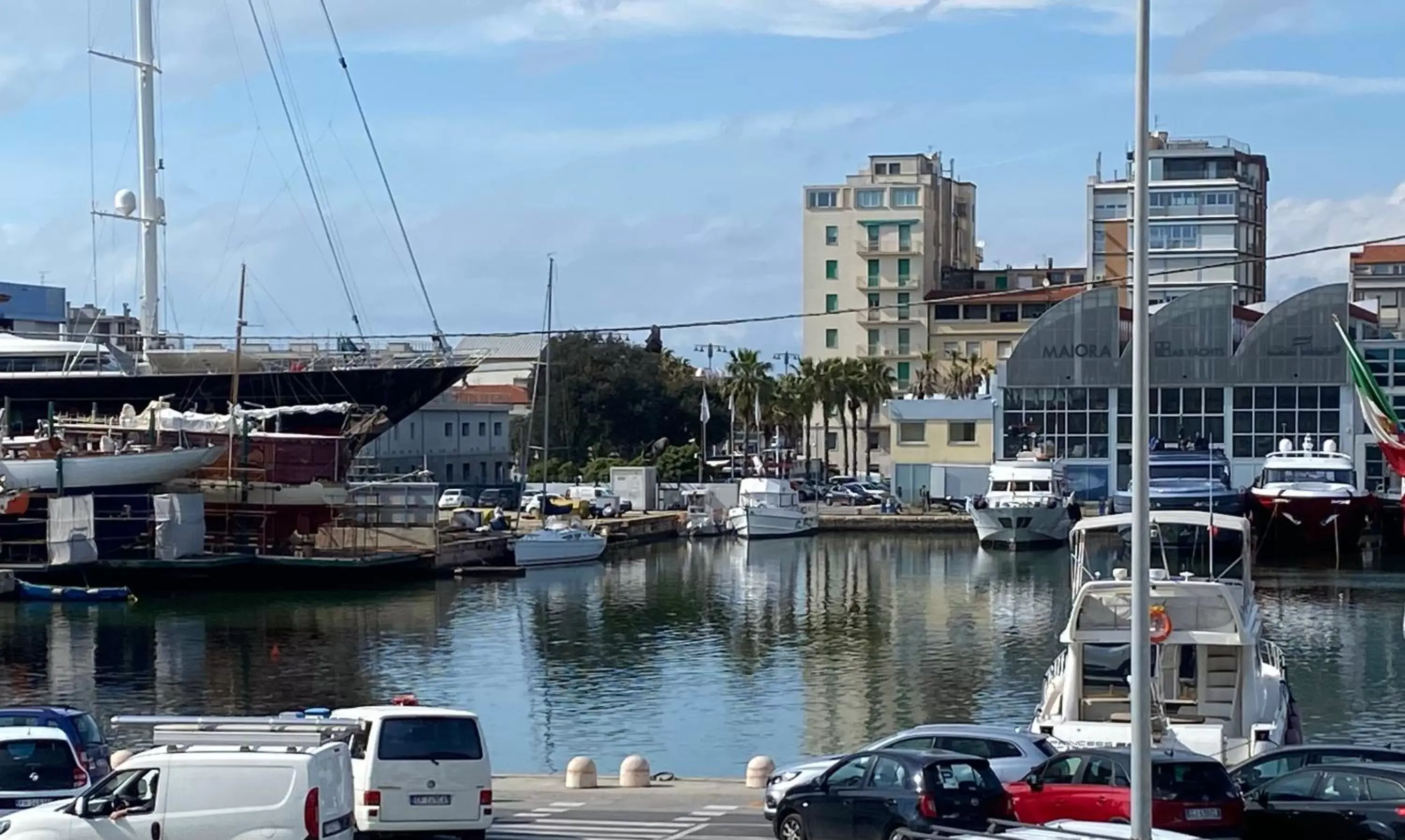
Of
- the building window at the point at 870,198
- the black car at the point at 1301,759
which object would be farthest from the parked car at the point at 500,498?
the black car at the point at 1301,759

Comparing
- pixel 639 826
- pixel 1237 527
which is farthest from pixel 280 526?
pixel 639 826

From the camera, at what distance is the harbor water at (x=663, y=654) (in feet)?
122

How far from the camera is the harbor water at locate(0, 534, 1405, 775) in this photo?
122 feet

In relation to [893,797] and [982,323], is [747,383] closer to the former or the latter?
[982,323]

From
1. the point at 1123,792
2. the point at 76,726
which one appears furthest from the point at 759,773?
the point at 76,726

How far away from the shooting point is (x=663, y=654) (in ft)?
162

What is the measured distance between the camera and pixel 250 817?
15.9 m

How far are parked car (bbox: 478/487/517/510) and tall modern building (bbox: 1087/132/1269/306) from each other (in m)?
45.1

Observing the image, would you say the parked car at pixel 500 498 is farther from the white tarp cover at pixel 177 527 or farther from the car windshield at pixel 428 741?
the car windshield at pixel 428 741

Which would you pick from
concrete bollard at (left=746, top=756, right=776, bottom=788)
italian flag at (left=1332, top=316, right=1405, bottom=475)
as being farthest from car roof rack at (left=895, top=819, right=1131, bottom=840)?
italian flag at (left=1332, top=316, right=1405, bottom=475)

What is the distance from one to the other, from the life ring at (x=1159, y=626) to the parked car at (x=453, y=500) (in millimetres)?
68585

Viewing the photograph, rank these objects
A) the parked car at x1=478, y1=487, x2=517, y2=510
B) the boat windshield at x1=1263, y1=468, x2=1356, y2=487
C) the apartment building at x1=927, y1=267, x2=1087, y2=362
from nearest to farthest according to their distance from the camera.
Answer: the boat windshield at x1=1263, y1=468, x2=1356, y2=487 → the parked car at x1=478, y1=487, x2=517, y2=510 → the apartment building at x1=927, y1=267, x2=1087, y2=362

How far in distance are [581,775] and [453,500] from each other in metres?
72.4

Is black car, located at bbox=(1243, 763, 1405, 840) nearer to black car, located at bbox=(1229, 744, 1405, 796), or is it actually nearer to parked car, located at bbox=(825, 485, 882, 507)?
black car, located at bbox=(1229, 744, 1405, 796)
